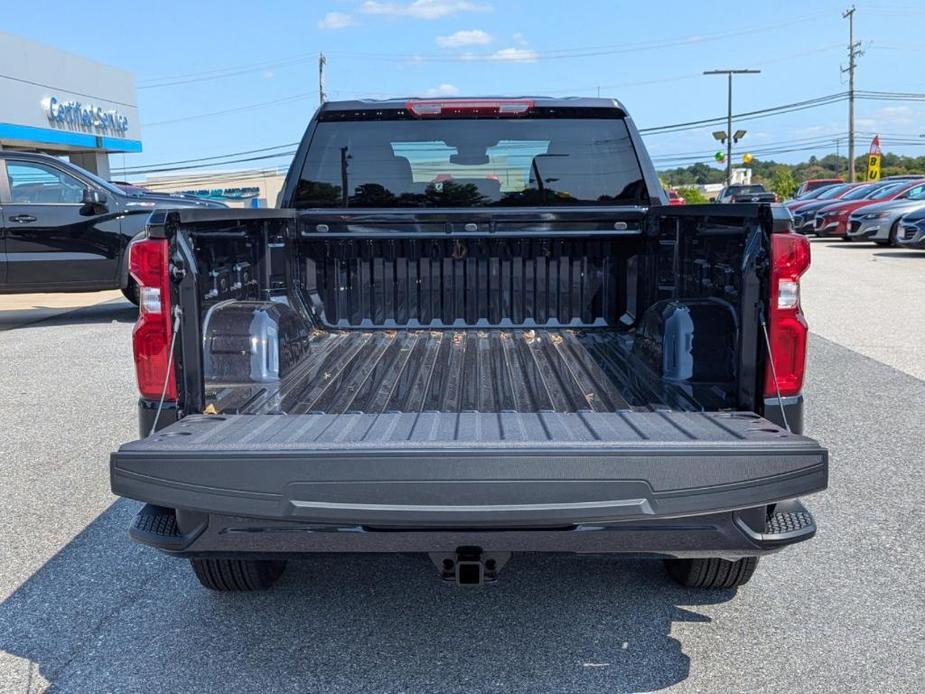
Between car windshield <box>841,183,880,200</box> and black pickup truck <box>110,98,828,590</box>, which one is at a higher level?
car windshield <box>841,183,880,200</box>

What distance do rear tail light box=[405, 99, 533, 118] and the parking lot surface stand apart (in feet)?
7.29

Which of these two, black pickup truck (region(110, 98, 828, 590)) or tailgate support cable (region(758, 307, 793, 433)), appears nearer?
black pickup truck (region(110, 98, 828, 590))

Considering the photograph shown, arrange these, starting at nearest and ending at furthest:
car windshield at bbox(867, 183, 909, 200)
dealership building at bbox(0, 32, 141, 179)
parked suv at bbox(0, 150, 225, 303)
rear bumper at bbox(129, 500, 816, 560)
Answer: rear bumper at bbox(129, 500, 816, 560)
parked suv at bbox(0, 150, 225, 303)
car windshield at bbox(867, 183, 909, 200)
dealership building at bbox(0, 32, 141, 179)

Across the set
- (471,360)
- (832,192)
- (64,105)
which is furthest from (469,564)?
(64,105)

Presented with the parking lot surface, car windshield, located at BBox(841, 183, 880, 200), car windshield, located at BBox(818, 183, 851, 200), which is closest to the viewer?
the parking lot surface

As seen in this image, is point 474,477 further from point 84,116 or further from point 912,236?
point 84,116

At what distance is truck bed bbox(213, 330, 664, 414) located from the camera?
3.41 metres

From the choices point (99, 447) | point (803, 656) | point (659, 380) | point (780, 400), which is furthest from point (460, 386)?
point (99, 447)

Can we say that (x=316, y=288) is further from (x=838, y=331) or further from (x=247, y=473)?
Result: (x=838, y=331)

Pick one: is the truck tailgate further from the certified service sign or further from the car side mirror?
the certified service sign

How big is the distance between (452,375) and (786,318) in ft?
4.75

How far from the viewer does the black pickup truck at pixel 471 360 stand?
8.38 feet

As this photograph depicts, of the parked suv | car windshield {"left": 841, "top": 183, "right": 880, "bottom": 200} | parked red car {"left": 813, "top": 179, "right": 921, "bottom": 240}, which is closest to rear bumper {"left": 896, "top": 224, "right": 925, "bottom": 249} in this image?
parked red car {"left": 813, "top": 179, "right": 921, "bottom": 240}

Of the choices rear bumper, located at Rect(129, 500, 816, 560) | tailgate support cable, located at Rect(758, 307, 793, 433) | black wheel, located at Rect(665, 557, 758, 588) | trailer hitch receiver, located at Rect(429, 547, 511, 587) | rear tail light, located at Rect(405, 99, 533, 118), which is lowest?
black wheel, located at Rect(665, 557, 758, 588)
